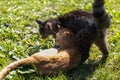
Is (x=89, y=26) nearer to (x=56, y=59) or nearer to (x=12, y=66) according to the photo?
(x=56, y=59)

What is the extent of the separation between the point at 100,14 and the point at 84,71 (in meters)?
1.05

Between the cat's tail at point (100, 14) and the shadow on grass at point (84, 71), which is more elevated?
the cat's tail at point (100, 14)

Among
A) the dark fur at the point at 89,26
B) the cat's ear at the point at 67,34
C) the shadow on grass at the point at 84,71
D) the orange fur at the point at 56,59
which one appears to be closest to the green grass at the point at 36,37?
the shadow on grass at the point at 84,71

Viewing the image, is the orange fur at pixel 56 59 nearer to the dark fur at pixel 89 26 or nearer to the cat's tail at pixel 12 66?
the cat's tail at pixel 12 66

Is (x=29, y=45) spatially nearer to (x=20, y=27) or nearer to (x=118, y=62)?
(x=20, y=27)

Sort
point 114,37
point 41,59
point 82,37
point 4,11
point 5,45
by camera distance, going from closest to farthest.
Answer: point 41,59
point 82,37
point 5,45
point 114,37
point 4,11

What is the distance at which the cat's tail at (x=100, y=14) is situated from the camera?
231 inches

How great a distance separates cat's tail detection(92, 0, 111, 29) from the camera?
5871 mm

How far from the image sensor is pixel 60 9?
9070mm

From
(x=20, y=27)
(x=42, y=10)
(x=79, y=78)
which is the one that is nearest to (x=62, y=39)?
(x=79, y=78)

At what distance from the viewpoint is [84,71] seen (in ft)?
18.4

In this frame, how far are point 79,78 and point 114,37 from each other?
1.71 meters

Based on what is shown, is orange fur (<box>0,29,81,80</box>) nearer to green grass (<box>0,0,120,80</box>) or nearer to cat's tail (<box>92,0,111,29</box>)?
green grass (<box>0,0,120,80</box>)

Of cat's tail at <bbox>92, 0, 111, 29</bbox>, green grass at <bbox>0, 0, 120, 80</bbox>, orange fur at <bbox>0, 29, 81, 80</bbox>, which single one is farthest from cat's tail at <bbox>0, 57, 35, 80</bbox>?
cat's tail at <bbox>92, 0, 111, 29</bbox>
